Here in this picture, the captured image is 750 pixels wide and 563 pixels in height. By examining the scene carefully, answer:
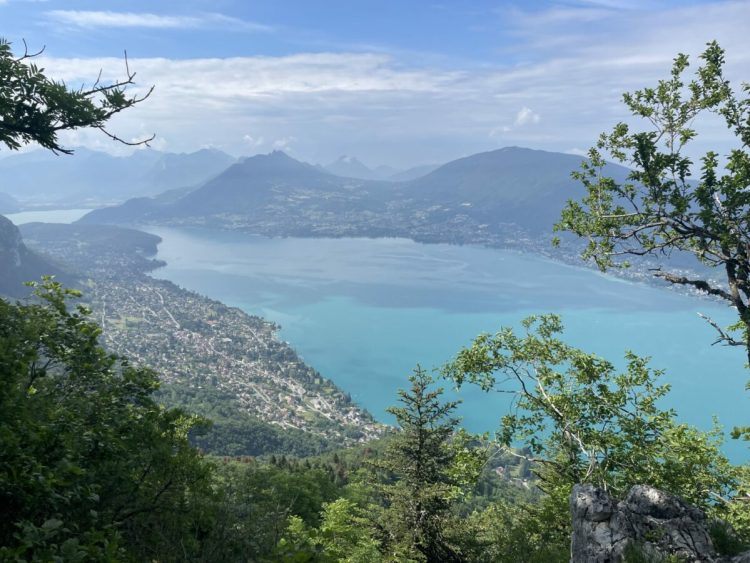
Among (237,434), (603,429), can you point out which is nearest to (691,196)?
(603,429)

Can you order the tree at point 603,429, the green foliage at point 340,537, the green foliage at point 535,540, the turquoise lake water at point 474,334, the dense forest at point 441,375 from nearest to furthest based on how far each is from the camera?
1. the dense forest at point 441,375
2. the tree at point 603,429
3. the green foliage at point 340,537
4. the green foliage at point 535,540
5. the turquoise lake water at point 474,334

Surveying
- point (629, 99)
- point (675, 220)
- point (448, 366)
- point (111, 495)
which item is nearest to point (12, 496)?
point (111, 495)

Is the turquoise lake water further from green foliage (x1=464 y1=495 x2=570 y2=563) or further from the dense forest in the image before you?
the dense forest

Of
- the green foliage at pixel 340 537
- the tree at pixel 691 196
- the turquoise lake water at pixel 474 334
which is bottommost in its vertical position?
the turquoise lake water at pixel 474 334

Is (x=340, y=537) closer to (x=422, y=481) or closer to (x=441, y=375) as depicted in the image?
(x=422, y=481)

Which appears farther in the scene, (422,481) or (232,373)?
(232,373)

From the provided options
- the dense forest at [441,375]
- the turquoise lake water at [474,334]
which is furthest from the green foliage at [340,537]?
the turquoise lake water at [474,334]

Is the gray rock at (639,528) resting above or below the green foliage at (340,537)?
above

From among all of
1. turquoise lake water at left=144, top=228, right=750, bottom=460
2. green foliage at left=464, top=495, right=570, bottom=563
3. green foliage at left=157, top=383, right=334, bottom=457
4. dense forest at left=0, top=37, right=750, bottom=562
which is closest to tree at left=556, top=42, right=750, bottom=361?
dense forest at left=0, top=37, right=750, bottom=562

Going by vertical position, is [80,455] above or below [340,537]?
above

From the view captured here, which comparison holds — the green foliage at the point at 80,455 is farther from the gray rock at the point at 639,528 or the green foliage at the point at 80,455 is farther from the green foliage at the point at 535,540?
the green foliage at the point at 535,540

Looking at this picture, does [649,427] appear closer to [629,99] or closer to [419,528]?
[629,99]
